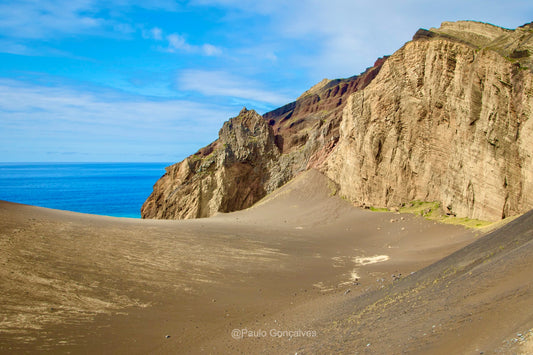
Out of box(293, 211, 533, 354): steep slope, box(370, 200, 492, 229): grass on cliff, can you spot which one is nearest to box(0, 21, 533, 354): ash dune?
box(293, 211, 533, 354): steep slope

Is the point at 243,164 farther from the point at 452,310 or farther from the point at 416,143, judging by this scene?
the point at 452,310

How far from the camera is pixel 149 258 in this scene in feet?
39.4

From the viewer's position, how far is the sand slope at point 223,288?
6.36m

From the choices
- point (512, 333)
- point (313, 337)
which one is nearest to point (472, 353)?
point (512, 333)

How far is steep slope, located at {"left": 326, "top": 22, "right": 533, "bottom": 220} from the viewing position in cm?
1573

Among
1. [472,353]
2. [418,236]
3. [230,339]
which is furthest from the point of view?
[418,236]

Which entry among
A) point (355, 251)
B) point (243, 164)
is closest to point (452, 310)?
point (355, 251)

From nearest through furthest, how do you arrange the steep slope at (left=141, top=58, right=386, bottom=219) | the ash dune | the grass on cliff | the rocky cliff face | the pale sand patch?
the ash dune, the pale sand patch, the rocky cliff face, the grass on cliff, the steep slope at (left=141, top=58, right=386, bottom=219)

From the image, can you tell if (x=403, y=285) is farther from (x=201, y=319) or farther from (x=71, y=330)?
(x=71, y=330)

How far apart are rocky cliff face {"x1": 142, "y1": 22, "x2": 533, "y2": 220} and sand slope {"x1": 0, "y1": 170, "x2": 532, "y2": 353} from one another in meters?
3.40

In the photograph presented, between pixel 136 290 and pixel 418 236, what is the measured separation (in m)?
13.4

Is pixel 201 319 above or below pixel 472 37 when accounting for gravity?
below

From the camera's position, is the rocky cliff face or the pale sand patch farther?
the rocky cliff face

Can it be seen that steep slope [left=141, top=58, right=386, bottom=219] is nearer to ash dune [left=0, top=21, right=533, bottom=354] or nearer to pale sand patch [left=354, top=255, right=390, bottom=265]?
ash dune [left=0, top=21, right=533, bottom=354]
